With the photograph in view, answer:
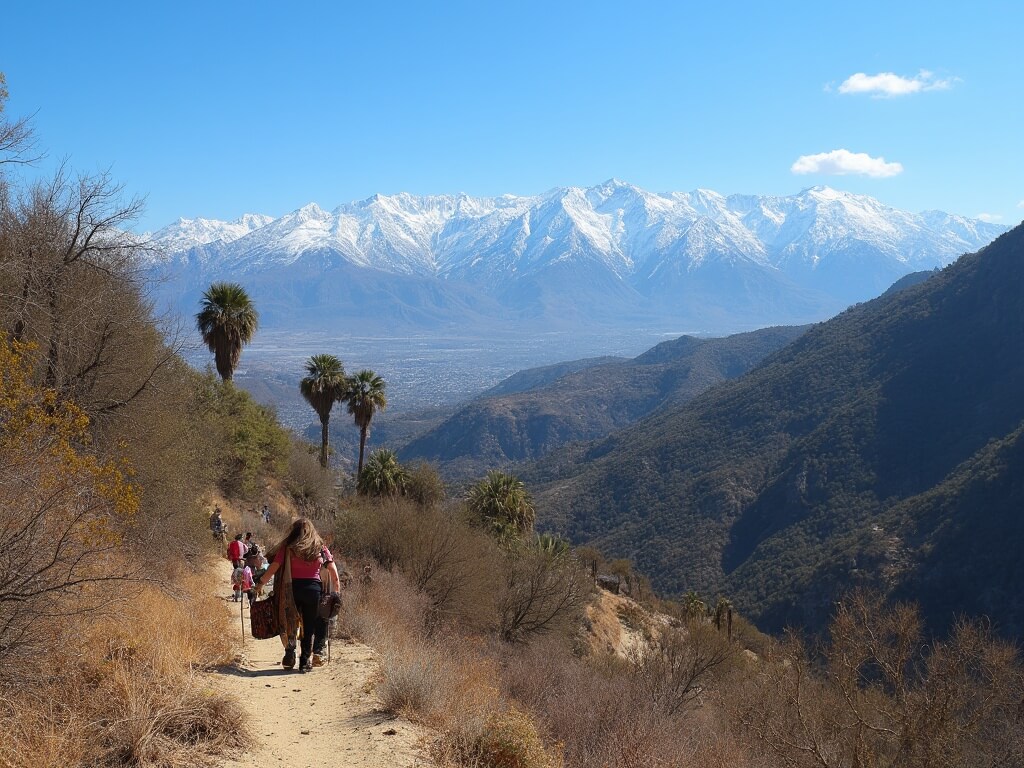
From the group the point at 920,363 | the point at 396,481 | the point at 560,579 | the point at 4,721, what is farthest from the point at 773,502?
the point at 4,721

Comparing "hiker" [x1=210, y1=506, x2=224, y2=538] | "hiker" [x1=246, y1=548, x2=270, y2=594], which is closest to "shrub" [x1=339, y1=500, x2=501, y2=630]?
"hiker" [x1=210, y1=506, x2=224, y2=538]

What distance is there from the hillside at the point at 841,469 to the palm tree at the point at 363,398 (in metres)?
38.5

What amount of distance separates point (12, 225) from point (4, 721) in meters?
9.59

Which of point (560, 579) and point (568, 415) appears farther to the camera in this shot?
point (568, 415)

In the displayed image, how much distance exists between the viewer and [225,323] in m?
29.2

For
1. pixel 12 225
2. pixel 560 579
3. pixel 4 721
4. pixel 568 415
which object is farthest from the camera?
pixel 568 415

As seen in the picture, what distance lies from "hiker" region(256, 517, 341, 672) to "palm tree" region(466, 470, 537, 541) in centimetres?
2178

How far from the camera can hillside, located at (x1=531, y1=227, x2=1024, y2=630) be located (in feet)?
187

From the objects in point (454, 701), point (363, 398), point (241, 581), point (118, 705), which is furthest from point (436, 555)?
point (363, 398)

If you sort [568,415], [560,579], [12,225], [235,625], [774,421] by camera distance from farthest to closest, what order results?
[568,415] → [774,421] → [560,579] → [12,225] → [235,625]

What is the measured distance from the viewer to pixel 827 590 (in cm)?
5653

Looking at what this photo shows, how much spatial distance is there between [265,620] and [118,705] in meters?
2.23

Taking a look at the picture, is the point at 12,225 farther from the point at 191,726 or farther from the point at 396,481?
the point at 396,481

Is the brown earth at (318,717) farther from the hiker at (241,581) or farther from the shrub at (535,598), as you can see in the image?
the shrub at (535,598)
